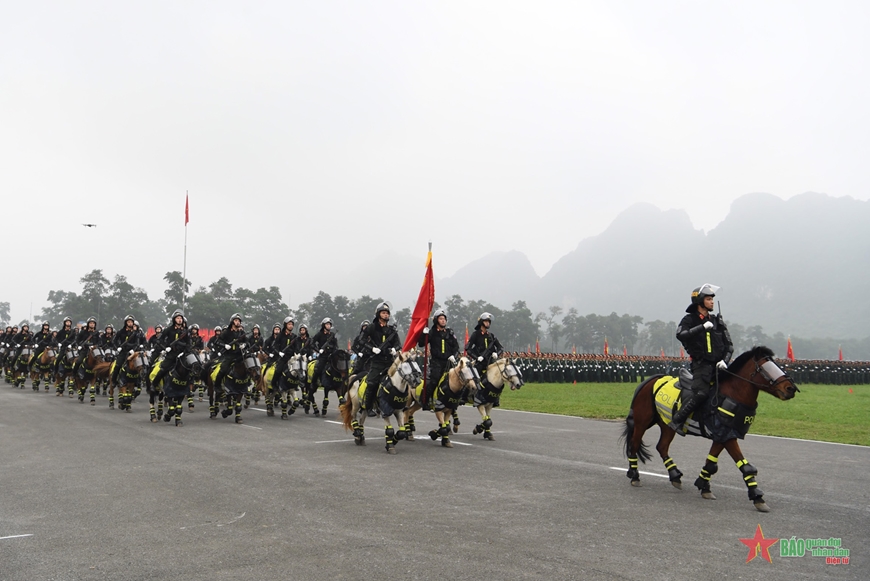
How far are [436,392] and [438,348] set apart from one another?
95 centimetres

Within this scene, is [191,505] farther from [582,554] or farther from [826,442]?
[826,442]

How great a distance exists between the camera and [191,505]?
24.3 feet

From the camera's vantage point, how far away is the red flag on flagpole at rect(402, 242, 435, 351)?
12.3 metres

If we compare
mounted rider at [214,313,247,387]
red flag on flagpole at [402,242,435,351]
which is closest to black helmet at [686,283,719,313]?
red flag on flagpole at [402,242,435,351]

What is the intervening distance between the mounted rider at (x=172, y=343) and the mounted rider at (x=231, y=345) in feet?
3.30

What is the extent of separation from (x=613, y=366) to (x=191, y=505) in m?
37.7

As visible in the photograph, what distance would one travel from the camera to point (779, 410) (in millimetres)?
23156

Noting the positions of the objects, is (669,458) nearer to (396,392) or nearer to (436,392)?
(396,392)

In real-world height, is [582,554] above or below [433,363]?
below

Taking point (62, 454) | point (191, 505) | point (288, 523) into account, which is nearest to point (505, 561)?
point (288, 523)

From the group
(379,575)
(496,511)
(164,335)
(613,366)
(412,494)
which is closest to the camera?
(379,575)

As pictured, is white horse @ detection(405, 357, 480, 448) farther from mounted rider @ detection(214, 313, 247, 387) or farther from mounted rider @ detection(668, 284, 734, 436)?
mounted rider @ detection(214, 313, 247, 387)

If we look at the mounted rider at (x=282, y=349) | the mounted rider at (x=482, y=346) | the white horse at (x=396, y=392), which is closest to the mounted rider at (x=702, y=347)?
the white horse at (x=396, y=392)

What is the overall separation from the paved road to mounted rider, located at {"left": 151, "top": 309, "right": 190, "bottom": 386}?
2717mm
